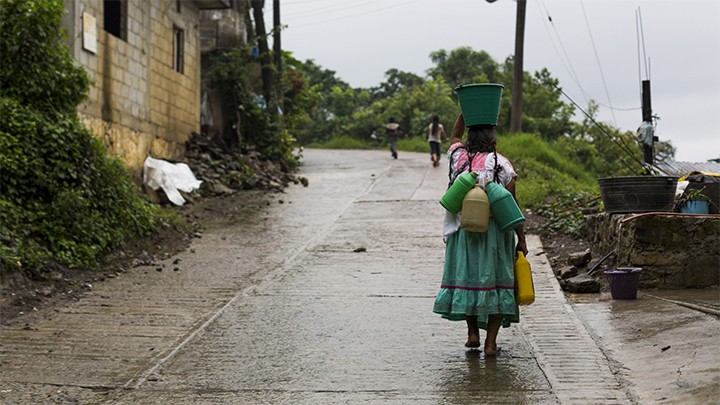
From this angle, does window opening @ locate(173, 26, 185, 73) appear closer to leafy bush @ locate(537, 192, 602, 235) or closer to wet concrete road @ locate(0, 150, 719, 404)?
wet concrete road @ locate(0, 150, 719, 404)

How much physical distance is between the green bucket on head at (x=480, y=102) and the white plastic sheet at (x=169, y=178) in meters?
10.0

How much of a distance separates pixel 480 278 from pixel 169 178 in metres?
11.0

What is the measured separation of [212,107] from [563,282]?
16305 millimetres

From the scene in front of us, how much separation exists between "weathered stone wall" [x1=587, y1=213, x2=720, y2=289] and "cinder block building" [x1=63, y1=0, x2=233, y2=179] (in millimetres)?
8199

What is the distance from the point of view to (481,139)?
6.78 metres

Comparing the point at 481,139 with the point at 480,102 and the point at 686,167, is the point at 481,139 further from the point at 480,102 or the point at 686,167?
the point at 686,167

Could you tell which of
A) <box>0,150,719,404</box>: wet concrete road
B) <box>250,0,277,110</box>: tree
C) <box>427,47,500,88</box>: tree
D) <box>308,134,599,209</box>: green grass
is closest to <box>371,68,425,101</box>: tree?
Result: <box>427,47,500,88</box>: tree

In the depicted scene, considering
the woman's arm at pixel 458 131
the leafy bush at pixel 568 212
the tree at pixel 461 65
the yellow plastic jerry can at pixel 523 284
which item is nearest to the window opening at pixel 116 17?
the leafy bush at pixel 568 212

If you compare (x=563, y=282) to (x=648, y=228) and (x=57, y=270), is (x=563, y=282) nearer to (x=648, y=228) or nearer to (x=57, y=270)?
(x=648, y=228)

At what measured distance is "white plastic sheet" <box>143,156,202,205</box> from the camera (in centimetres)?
1614

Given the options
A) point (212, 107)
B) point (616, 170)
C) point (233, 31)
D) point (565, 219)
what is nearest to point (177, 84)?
point (212, 107)

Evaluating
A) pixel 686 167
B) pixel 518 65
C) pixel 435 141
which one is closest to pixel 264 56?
→ pixel 435 141

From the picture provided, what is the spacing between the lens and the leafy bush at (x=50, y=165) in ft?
33.0

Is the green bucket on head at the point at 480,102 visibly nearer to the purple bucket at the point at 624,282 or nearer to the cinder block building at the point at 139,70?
the purple bucket at the point at 624,282
